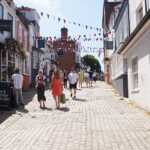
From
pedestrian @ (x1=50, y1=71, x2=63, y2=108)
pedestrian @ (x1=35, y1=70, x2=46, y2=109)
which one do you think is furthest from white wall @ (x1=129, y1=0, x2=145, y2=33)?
pedestrian @ (x1=35, y1=70, x2=46, y2=109)

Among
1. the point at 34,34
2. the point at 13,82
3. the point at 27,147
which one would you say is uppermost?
the point at 34,34

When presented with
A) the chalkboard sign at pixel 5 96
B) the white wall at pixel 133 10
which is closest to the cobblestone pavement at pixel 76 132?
the chalkboard sign at pixel 5 96

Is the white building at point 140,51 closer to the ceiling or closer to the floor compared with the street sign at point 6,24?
closer to the floor

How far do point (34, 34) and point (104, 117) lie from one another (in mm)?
21778

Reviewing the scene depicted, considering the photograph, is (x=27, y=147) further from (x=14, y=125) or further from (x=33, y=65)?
(x=33, y=65)

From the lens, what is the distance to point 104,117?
7898 millimetres

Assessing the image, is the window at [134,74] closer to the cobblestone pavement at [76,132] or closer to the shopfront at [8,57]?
the cobblestone pavement at [76,132]

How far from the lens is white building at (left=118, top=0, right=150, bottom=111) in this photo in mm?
8438

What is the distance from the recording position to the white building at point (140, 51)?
332 inches

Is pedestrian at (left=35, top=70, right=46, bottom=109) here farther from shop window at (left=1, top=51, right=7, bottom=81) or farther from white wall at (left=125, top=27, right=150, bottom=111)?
shop window at (left=1, top=51, right=7, bottom=81)

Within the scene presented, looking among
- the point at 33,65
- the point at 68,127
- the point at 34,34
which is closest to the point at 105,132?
the point at 68,127

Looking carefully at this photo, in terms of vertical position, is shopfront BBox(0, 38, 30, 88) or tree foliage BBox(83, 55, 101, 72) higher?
tree foliage BBox(83, 55, 101, 72)

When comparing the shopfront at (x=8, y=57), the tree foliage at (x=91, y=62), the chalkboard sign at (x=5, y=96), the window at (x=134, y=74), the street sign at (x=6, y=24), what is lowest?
the chalkboard sign at (x=5, y=96)

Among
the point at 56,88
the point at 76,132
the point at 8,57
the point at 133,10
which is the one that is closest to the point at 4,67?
the point at 8,57
